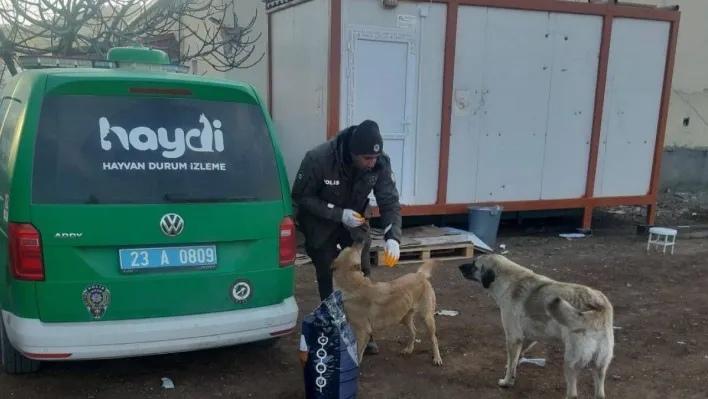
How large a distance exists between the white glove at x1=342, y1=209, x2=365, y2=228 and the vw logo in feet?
3.53

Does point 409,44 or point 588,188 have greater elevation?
point 409,44

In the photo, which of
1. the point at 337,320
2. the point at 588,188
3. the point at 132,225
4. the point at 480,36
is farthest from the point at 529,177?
the point at 132,225

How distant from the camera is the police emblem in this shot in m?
3.00

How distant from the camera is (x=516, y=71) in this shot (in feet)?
25.2

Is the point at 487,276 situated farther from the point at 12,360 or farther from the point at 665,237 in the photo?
the point at 665,237

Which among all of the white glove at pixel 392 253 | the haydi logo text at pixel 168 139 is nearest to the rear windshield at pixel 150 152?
the haydi logo text at pixel 168 139

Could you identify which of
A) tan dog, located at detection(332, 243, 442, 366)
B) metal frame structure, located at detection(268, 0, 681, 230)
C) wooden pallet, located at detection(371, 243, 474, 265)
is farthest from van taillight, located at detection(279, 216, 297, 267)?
metal frame structure, located at detection(268, 0, 681, 230)

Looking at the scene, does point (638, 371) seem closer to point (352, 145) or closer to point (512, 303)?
point (512, 303)

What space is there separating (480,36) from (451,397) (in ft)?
16.8

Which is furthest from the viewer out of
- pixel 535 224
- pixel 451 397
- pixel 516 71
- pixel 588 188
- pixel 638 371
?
pixel 535 224

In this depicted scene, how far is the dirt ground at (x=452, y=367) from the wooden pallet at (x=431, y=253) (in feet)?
2.80

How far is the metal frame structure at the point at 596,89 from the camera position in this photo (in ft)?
22.1

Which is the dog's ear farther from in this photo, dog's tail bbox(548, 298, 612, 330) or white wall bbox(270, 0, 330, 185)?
white wall bbox(270, 0, 330, 185)

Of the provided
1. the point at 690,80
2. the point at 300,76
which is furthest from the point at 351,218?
the point at 690,80
